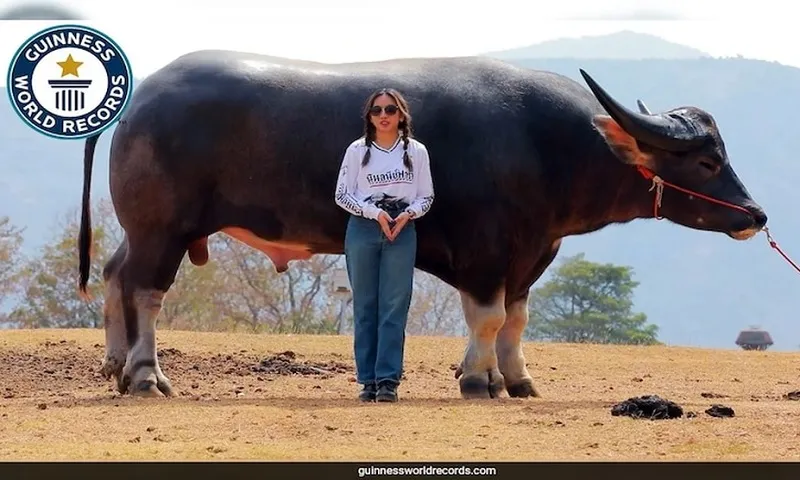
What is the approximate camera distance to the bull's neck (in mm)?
12945

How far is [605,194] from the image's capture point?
13039mm

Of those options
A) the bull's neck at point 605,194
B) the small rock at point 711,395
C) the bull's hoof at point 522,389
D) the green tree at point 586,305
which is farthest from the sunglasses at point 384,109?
the green tree at point 586,305

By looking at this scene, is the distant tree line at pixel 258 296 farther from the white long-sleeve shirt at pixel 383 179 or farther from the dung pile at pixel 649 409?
the dung pile at pixel 649 409

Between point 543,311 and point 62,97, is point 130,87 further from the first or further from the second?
point 543,311

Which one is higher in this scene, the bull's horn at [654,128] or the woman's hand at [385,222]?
the bull's horn at [654,128]

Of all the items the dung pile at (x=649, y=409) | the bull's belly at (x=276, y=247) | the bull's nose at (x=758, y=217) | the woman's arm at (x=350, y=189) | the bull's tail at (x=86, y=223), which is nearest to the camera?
the dung pile at (x=649, y=409)

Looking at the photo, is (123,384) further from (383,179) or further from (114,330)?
(383,179)

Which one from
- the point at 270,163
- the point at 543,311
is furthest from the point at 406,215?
the point at 543,311

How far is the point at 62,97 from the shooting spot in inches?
491

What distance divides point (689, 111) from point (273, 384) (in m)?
4.99

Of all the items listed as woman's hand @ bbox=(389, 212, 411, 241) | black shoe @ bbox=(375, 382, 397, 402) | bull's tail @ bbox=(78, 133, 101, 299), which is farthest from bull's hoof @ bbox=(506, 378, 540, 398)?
bull's tail @ bbox=(78, 133, 101, 299)

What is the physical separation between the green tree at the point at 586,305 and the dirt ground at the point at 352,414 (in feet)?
46.7

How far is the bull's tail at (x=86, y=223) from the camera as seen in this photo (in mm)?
13539

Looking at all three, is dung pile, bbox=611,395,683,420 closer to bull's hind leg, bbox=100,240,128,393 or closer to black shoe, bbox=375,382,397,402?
black shoe, bbox=375,382,397,402
